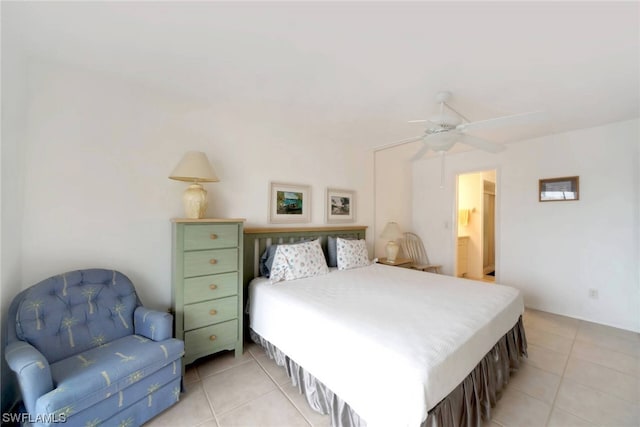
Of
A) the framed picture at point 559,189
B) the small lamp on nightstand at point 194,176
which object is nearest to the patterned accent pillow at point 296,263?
the small lamp on nightstand at point 194,176

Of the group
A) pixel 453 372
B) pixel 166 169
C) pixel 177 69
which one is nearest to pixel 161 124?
pixel 166 169

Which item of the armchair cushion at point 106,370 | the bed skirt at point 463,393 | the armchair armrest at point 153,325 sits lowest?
the bed skirt at point 463,393

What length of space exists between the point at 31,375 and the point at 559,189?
507 cm

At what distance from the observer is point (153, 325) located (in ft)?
5.74

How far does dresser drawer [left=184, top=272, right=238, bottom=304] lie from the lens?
2.06 metres

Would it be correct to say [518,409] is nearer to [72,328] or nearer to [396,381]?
[396,381]

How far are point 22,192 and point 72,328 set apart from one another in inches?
38.2

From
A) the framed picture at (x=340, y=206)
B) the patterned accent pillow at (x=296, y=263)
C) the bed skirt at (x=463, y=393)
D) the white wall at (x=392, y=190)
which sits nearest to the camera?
the bed skirt at (x=463, y=393)

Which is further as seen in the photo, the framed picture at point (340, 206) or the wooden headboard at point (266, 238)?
the framed picture at point (340, 206)

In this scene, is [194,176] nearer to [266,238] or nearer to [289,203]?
[266,238]

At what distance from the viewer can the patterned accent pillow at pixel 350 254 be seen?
3.08m

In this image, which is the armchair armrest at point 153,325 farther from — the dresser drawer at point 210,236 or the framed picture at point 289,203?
the framed picture at point 289,203

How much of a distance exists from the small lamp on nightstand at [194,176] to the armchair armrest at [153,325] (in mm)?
813

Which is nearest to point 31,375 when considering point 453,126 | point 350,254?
point 350,254
